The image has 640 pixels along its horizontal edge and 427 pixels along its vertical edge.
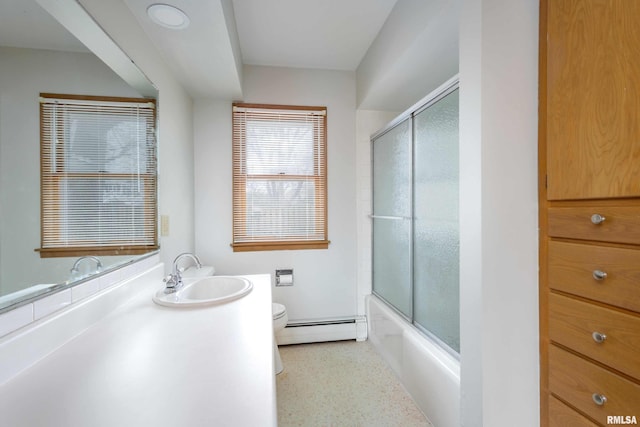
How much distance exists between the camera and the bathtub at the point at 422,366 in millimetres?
1351

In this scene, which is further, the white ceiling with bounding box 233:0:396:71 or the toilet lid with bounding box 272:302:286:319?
the toilet lid with bounding box 272:302:286:319

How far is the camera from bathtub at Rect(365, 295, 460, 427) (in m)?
1.35

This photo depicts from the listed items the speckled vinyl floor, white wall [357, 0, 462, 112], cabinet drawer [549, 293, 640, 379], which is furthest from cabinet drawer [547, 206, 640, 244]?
the speckled vinyl floor

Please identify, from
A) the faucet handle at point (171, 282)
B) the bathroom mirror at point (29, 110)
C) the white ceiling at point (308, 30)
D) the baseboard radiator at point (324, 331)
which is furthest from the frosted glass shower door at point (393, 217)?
the bathroom mirror at point (29, 110)

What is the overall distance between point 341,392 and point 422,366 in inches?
23.5

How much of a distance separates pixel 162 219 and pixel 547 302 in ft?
6.61

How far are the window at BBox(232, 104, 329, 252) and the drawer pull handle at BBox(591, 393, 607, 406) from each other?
193cm

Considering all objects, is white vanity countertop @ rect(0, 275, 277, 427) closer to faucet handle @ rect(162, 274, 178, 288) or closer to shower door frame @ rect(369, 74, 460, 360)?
faucet handle @ rect(162, 274, 178, 288)

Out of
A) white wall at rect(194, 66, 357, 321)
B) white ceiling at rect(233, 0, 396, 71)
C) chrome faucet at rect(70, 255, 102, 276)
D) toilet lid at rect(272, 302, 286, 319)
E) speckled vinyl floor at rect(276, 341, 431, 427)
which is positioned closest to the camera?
chrome faucet at rect(70, 255, 102, 276)

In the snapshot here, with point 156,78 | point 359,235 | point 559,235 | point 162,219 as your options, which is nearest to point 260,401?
point 559,235

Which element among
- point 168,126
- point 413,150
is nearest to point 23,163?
point 168,126

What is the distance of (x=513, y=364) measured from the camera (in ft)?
3.44

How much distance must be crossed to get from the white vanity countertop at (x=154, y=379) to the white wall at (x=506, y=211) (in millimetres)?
887

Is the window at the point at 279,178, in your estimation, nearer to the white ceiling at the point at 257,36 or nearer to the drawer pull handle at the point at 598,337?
the white ceiling at the point at 257,36
